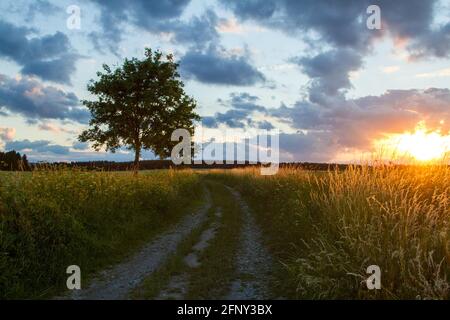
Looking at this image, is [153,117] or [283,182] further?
[153,117]

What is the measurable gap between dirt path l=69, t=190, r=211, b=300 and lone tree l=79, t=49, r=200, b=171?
2561 centimetres

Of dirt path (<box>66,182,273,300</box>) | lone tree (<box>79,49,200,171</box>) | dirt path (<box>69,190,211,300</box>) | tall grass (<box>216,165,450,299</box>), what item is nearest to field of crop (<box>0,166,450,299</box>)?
tall grass (<box>216,165,450,299</box>)

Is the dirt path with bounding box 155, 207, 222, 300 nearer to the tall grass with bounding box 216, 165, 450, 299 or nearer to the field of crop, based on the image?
the field of crop

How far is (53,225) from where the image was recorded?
36.6 ft

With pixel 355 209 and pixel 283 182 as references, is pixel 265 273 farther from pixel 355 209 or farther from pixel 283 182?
pixel 283 182

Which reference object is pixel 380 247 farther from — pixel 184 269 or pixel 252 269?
pixel 184 269

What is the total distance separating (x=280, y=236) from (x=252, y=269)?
3.65 m

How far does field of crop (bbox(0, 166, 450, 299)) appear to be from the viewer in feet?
25.3

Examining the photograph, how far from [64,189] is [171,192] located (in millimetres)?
10159

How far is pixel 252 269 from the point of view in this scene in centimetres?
1148

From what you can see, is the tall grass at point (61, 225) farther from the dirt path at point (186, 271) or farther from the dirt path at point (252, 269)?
the dirt path at point (252, 269)

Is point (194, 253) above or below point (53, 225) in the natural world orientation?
below
